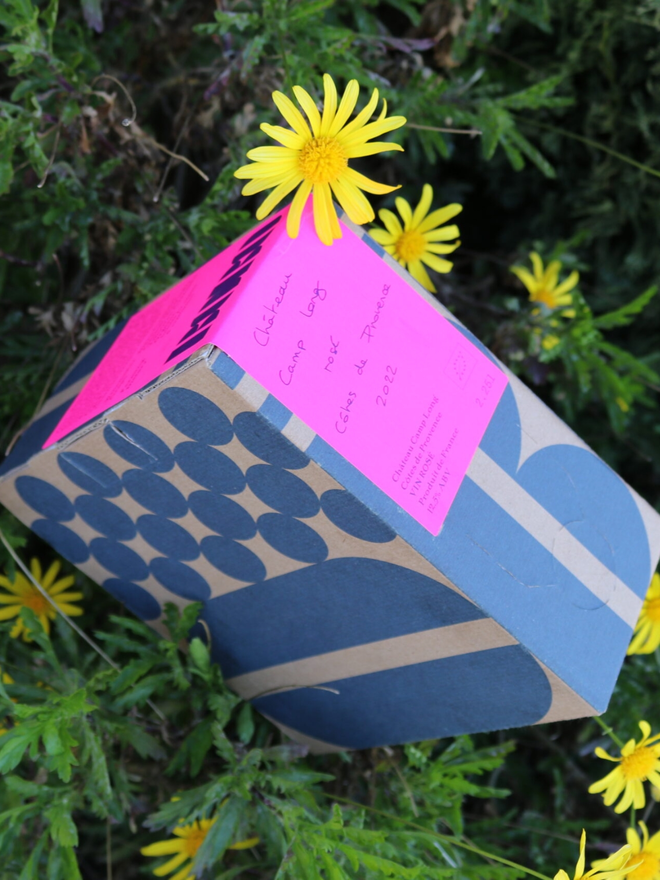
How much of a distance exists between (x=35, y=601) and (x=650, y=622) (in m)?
0.92

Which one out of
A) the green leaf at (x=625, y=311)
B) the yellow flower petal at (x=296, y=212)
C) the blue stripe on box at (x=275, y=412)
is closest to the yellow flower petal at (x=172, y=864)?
the blue stripe on box at (x=275, y=412)

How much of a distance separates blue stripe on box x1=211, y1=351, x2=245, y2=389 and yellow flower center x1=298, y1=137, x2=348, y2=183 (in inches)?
8.7

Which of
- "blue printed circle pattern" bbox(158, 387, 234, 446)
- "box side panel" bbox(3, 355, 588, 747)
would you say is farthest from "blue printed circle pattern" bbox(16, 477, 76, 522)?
"blue printed circle pattern" bbox(158, 387, 234, 446)

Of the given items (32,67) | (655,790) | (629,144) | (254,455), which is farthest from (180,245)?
(655,790)

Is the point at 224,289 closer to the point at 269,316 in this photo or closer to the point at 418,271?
the point at 269,316

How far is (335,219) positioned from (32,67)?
524 millimetres

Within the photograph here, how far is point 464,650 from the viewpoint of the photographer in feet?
2.50

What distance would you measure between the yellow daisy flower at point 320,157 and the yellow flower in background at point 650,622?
710 mm

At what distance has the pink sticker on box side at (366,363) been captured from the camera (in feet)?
2.07

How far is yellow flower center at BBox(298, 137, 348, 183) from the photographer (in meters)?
0.70

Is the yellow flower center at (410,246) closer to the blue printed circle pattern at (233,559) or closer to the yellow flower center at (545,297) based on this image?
the yellow flower center at (545,297)

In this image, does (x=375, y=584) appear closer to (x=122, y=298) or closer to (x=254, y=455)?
(x=254, y=455)

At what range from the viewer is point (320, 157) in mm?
710

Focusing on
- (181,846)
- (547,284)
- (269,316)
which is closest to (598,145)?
(547,284)
